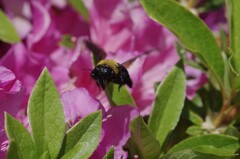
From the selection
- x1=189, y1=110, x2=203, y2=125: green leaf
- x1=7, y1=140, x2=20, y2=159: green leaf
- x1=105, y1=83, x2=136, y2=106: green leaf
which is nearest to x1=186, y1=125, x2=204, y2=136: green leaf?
x1=189, y1=110, x2=203, y2=125: green leaf

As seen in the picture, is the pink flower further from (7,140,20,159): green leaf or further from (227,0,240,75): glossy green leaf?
(227,0,240,75): glossy green leaf

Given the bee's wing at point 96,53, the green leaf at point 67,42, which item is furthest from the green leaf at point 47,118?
the green leaf at point 67,42

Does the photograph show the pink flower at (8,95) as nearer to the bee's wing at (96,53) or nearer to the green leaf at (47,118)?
the green leaf at (47,118)

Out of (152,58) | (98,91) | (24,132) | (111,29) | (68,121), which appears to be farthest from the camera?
(111,29)

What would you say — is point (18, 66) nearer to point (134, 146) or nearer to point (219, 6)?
point (134, 146)

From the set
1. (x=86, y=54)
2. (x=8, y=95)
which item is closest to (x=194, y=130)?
(x=86, y=54)

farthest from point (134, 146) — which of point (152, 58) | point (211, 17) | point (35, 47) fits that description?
point (211, 17)
